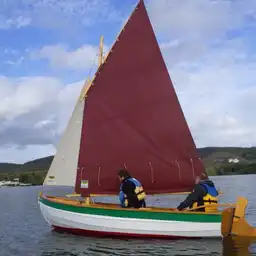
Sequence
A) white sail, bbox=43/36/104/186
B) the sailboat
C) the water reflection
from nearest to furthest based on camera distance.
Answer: the water reflection
the sailboat
white sail, bbox=43/36/104/186

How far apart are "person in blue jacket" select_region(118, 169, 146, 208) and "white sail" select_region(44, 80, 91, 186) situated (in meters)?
2.99

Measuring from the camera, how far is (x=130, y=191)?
21.9m

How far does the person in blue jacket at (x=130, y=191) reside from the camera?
71.7 feet

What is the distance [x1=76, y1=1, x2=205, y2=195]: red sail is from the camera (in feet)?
77.3

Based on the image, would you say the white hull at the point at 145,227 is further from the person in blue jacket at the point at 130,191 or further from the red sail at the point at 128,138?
the red sail at the point at 128,138

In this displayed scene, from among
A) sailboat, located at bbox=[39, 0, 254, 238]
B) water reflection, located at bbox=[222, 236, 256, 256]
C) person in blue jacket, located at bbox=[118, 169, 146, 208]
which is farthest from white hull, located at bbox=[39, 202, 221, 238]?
sailboat, located at bbox=[39, 0, 254, 238]

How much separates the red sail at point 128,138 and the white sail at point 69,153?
34 cm

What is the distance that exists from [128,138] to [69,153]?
3155 millimetres

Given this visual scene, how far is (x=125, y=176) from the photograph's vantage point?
22047 millimetres

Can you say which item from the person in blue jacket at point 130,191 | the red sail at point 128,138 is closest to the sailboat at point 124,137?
the red sail at point 128,138

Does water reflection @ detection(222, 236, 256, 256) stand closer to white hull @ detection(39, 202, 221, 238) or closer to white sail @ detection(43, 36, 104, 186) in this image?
white hull @ detection(39, 202, 221, 238)

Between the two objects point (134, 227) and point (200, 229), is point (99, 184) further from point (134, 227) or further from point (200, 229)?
point (200, 229)

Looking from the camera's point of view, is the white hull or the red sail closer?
the white hull

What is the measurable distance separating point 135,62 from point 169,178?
6183mm
